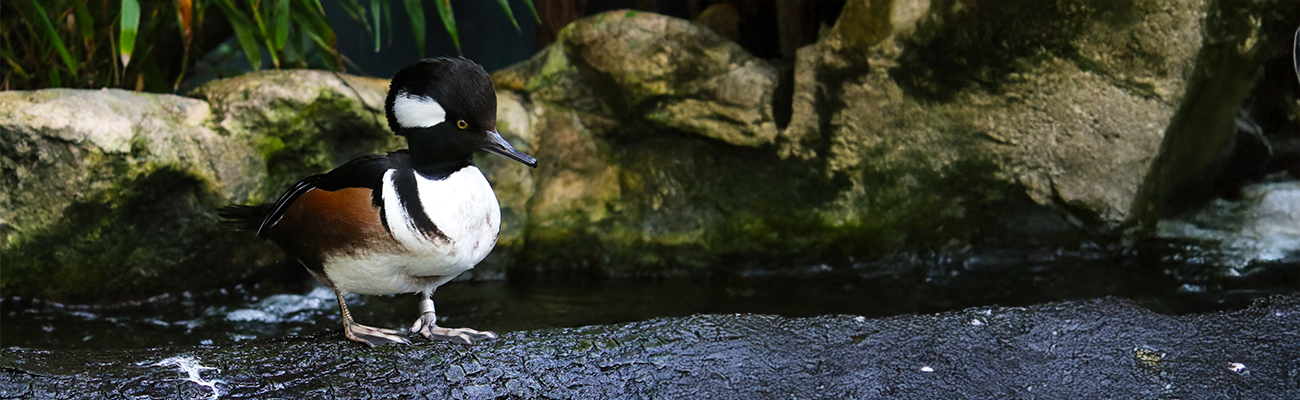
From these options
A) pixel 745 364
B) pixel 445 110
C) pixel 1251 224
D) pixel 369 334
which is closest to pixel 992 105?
pixel 1251 224

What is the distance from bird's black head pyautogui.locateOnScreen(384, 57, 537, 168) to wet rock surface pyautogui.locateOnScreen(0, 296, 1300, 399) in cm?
50

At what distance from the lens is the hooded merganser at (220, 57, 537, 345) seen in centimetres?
229

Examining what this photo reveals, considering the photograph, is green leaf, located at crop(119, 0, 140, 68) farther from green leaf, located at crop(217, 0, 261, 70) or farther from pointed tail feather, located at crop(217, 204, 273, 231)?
pointed tail feather, located at crop(217, 204, 273, 231)

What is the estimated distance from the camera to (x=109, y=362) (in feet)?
6.86

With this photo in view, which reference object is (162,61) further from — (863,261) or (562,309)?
(863,261)

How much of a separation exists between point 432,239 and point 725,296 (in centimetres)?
172

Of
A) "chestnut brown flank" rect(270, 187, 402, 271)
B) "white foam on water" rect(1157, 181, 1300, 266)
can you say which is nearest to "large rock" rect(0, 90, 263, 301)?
"chestnut brown flank" rect(270, 187, 402, 271)

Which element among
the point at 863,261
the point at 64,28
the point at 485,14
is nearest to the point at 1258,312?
the point at 863,261

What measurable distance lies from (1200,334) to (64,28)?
437 centimetres

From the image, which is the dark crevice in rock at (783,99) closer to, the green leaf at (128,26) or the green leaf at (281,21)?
the green leaf at (281,21)

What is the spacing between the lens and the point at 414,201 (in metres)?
2.36

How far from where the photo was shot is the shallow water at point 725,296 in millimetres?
3295

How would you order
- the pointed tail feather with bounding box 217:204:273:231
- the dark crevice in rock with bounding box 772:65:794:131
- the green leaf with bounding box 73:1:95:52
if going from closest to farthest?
the pointed tail feather with bounding box 217:204:273:231 < the green leaf with bounding box 73:1:95:52 < the dark crevice in rock with bounding box 772:65:794:131

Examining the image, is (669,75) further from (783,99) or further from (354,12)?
(354,12)
